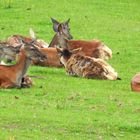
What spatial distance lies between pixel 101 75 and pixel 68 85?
1099 mm

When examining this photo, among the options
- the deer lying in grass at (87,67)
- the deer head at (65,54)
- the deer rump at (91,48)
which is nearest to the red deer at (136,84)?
the deer lying in grass at (87,67)

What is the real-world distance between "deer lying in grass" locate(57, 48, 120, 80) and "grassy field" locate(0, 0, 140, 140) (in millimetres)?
221

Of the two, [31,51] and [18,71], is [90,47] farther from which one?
[18,71]

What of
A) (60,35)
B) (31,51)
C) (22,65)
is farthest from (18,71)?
(60,35)

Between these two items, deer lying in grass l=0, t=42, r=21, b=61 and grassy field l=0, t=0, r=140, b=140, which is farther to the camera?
deer lying in grass l=0, t=42, r=21, b=61

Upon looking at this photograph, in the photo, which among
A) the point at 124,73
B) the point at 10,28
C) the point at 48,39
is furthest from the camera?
the point at 10,28

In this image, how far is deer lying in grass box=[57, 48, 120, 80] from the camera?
15180mm

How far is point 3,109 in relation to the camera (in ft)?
37.6

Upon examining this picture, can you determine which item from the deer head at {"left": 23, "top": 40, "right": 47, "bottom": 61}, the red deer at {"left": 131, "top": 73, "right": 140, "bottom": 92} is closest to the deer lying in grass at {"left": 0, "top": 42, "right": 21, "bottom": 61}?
the deer head at {"left": 23, "top": 40, "right": 47, "bottom": 61}

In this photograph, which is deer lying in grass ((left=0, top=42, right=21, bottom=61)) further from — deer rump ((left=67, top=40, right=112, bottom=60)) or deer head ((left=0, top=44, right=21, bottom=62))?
deer rump ((left=67, top=40, right=112, bottom=60))

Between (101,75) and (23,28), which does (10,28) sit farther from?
(101,75)

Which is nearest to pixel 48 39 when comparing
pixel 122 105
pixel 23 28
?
pixel 23 28

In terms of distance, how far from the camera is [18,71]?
13.7m

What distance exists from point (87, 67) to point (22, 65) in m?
1.89
